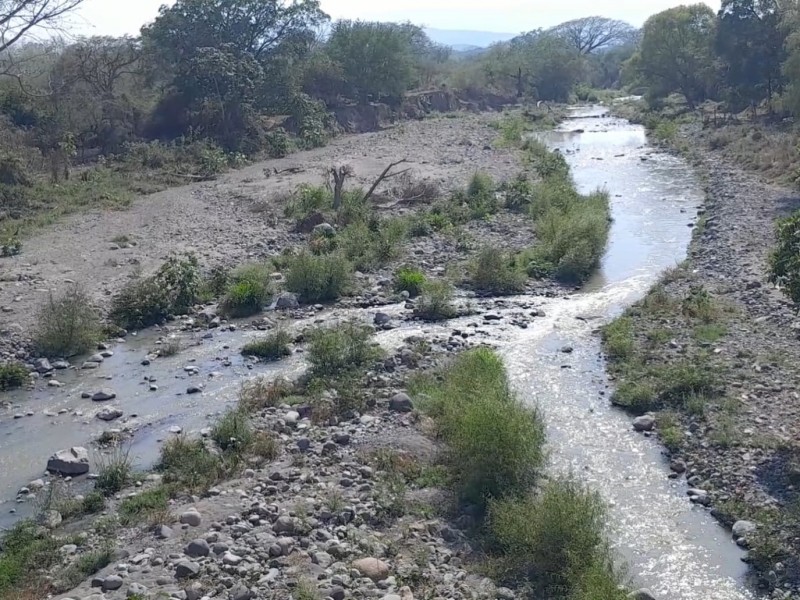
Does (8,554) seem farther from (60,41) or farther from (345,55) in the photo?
(345,55)

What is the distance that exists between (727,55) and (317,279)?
34.6 meters

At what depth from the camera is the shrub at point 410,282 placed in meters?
18.2

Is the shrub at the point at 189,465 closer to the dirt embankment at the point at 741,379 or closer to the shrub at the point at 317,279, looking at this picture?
the dirt embankment at the point at 741,379

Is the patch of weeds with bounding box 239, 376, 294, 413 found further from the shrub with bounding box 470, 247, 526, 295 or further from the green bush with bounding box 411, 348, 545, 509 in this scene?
the shrub with bounding box 470, 247, 526, 295

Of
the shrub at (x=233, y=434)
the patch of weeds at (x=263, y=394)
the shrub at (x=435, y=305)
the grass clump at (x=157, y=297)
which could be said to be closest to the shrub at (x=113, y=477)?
the shrub at (x=233, y=434)

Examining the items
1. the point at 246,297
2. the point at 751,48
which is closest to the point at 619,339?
the point at 246,297

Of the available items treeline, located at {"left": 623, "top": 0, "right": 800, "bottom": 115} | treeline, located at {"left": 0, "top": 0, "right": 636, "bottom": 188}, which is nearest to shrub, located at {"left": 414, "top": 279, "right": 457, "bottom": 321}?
treeline, located at {"left": 0, "top": 0, "right": 636, "bottom": 188}

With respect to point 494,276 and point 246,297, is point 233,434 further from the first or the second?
point 494,276

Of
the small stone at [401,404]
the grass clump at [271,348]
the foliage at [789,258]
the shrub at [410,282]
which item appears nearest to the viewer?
the foliage at [789,258]

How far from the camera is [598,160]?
38344 mm

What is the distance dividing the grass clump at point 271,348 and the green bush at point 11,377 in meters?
3.69

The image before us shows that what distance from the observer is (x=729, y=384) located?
12.6m

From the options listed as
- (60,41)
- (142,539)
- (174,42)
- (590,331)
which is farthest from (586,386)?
(174,42)

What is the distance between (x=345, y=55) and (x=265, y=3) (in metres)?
9.83
